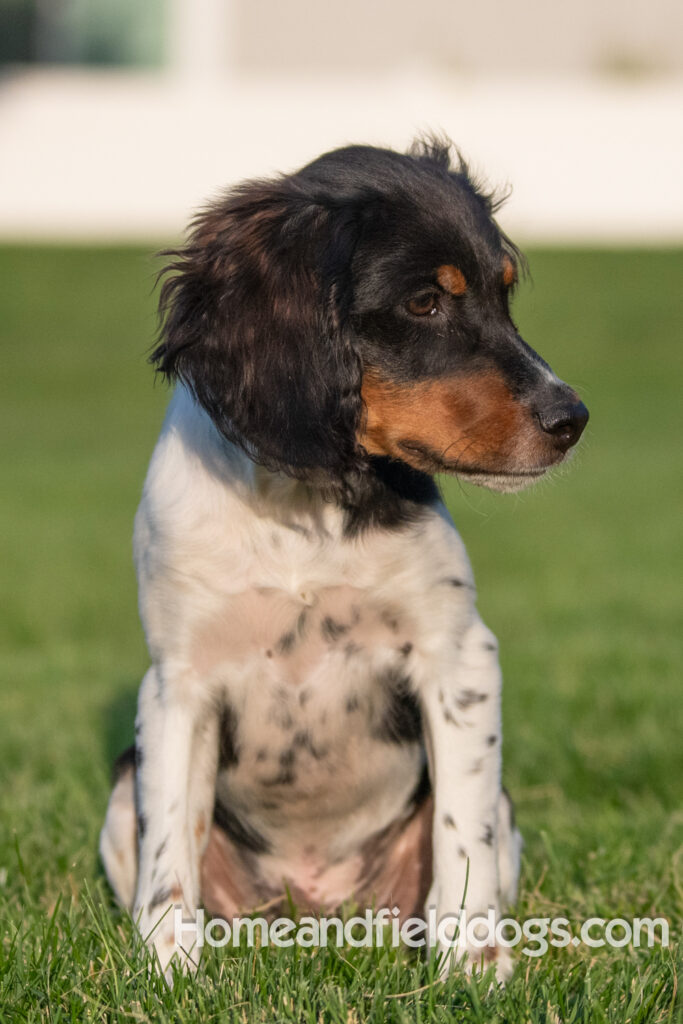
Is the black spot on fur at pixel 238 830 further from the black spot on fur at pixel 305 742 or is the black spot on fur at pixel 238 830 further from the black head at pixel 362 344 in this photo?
the black head at pixel 362 344

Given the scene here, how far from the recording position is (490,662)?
11.9 feet

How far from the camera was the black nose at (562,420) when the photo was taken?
11.0 ft

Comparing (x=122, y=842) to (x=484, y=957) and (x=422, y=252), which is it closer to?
(x=484, y=957)

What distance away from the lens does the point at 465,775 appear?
11.6 feet

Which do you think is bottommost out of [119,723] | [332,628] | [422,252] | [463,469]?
[119,723]

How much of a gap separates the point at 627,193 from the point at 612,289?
3.50 metres

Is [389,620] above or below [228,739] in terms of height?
above

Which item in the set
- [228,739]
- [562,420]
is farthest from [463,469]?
[228,739]

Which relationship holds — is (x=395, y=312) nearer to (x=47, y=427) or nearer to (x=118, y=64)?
(x=47, y=427)

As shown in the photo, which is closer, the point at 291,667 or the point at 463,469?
the point at 463,469

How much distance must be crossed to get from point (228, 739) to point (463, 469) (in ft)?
3.35

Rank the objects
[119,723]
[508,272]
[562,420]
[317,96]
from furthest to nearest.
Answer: [317,96], [119,723], [508,272], [562,420]

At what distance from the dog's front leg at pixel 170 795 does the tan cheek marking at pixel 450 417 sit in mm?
866

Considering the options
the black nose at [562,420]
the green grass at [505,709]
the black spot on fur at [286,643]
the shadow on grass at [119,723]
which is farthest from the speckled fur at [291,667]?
the shadow on grass at [119,723]
